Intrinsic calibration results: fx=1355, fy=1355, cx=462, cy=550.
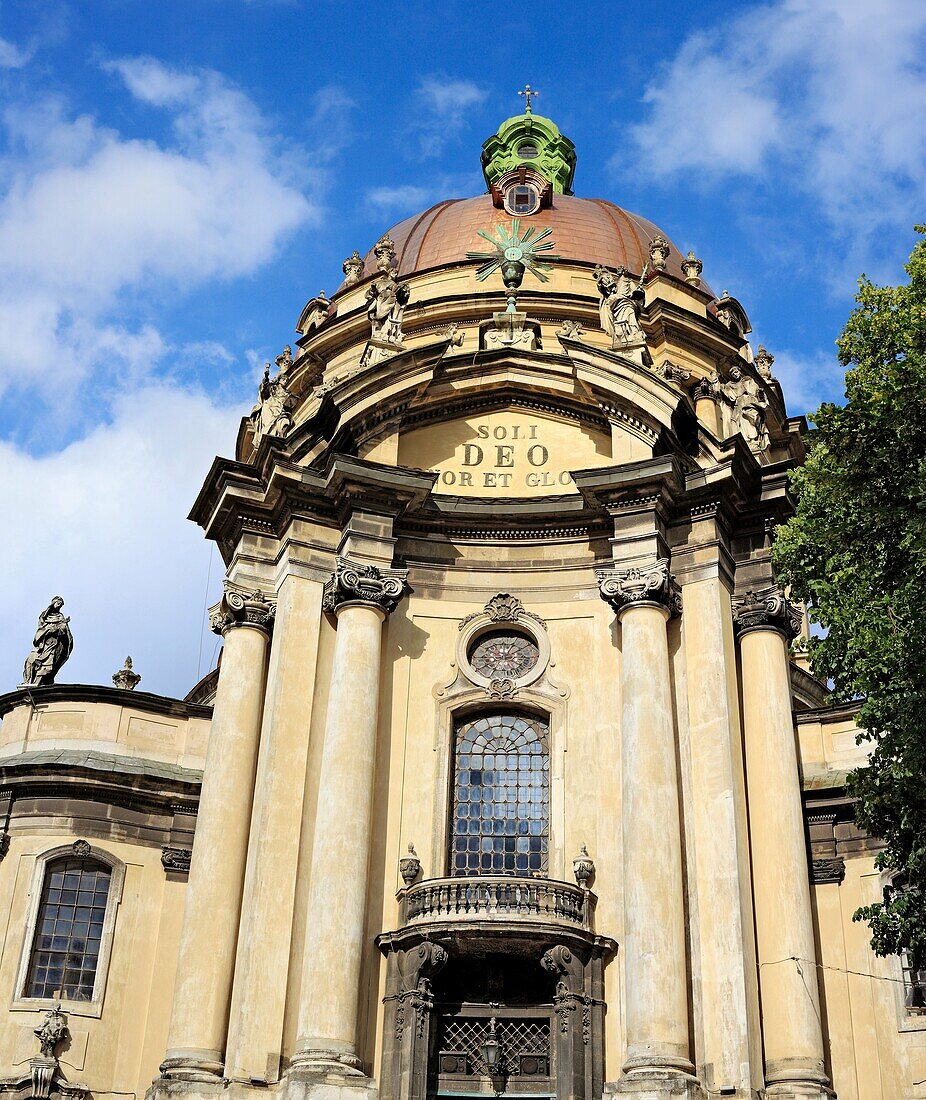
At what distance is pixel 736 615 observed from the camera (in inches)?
872

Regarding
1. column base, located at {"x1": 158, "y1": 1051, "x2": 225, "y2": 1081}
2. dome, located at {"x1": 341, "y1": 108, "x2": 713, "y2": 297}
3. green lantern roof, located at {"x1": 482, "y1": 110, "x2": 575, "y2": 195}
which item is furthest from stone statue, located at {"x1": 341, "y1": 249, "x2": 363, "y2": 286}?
column base, located at {"x1": 158, "y1": 1051, "x2": 225, "y2": 1081}

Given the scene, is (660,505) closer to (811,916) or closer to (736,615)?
(736,615)

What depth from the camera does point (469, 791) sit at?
2230 cm

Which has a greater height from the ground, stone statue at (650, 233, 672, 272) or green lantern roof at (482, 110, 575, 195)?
green lantern roof at (482, 110, 575, 195)

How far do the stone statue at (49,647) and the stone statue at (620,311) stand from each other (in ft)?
38.7

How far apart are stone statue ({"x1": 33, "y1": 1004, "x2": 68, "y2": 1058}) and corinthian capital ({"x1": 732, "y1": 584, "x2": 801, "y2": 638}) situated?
489 inches

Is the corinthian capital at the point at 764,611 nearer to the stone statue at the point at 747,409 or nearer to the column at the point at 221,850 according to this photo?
the stone statue at the point at 747,409

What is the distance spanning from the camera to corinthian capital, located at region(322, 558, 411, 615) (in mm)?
→ 22156

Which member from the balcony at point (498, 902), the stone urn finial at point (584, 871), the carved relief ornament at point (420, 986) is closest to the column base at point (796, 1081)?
the balcony at point (498, 902)

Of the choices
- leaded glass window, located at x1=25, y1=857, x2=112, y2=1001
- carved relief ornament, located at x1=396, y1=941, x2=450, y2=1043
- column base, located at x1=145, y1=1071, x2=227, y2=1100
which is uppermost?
leaded glass window, located at x1=25, y1=857, x2=112, y2=1001

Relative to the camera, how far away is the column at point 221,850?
19406mm

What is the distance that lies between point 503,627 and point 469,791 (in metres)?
2.93

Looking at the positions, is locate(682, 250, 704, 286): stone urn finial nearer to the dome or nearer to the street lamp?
the dome

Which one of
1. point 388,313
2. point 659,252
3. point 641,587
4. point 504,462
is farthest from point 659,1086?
point 659,252
